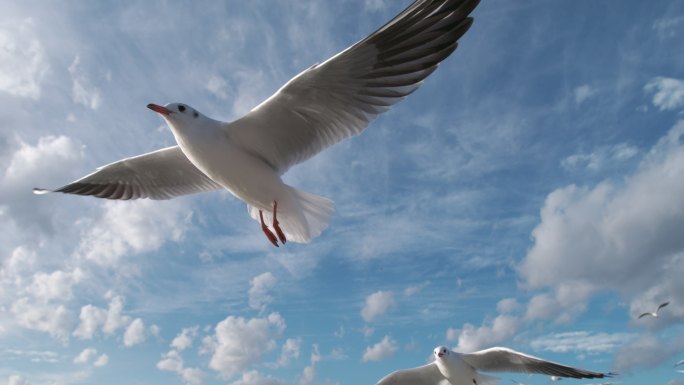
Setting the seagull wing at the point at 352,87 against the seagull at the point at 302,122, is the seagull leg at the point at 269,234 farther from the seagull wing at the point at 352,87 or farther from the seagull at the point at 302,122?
the seagull wing at the point at 352,87

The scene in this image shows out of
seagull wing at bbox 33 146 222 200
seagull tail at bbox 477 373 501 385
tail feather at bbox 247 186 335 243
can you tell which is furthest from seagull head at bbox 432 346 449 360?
seagull wing at bbox 33 146 222 200

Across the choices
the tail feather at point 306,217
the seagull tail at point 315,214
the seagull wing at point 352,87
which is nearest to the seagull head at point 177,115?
the seagull wing at point 352,87

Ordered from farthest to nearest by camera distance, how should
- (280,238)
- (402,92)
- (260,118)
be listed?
(280,238) < (260,118) < (402,92)

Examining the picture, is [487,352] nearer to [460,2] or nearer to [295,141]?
[295,141]

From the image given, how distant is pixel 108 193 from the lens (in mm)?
7289

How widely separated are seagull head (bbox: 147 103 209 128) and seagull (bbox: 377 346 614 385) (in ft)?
17.0

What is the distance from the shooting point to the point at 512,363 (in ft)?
28.5

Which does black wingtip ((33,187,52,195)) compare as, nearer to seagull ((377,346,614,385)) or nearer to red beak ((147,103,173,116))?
red beak ((147,103,173,116))

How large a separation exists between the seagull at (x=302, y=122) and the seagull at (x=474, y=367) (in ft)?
12.0

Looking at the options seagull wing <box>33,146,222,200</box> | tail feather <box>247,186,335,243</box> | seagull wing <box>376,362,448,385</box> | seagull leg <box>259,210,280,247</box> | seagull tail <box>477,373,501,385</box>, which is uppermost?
seagull wing <box>33,146,222,200</box>

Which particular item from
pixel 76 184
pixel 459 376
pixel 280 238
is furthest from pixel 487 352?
pixel 76 184

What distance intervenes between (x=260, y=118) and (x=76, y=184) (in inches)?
117

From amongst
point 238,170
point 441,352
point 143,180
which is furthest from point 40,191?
point 441,352

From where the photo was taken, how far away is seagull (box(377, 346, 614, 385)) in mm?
8352
